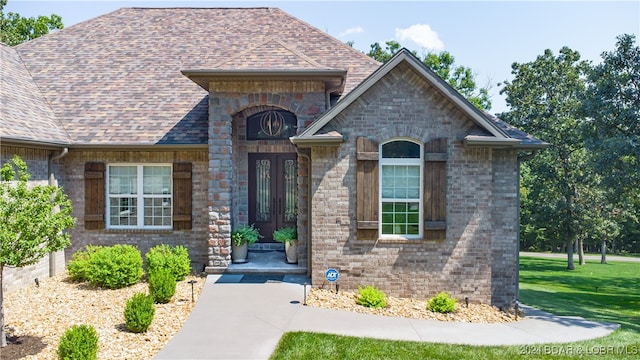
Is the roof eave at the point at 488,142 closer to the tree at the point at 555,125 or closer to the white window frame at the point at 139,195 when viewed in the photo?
the white window frame at the point at 139,195

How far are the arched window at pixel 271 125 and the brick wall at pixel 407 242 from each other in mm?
3170

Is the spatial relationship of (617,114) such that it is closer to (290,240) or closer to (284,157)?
(284,157)

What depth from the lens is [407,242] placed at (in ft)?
30.8

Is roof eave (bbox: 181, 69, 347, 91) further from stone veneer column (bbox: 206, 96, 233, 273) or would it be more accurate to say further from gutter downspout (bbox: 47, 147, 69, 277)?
gutter downspout (bbox: 47, 147, 69, 277)

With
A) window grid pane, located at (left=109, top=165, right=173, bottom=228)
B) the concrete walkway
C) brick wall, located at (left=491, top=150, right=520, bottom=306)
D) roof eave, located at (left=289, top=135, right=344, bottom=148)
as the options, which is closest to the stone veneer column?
the concrete walkway

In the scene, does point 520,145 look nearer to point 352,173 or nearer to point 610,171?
point 352,173

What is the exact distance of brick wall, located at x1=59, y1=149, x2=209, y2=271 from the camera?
11234 millimetres

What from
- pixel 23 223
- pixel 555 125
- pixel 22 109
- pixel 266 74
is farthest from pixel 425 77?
pixel 555 125

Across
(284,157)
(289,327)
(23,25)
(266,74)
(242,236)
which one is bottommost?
(289,327)

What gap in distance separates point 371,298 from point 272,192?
5090mm

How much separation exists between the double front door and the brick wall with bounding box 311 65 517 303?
336 cm

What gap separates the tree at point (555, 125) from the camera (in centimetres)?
2350

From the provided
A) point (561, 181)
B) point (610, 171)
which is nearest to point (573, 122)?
point (561, 181)

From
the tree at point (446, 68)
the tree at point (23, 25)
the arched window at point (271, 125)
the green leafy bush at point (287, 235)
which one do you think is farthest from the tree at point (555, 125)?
the tree at point (23, 25)
